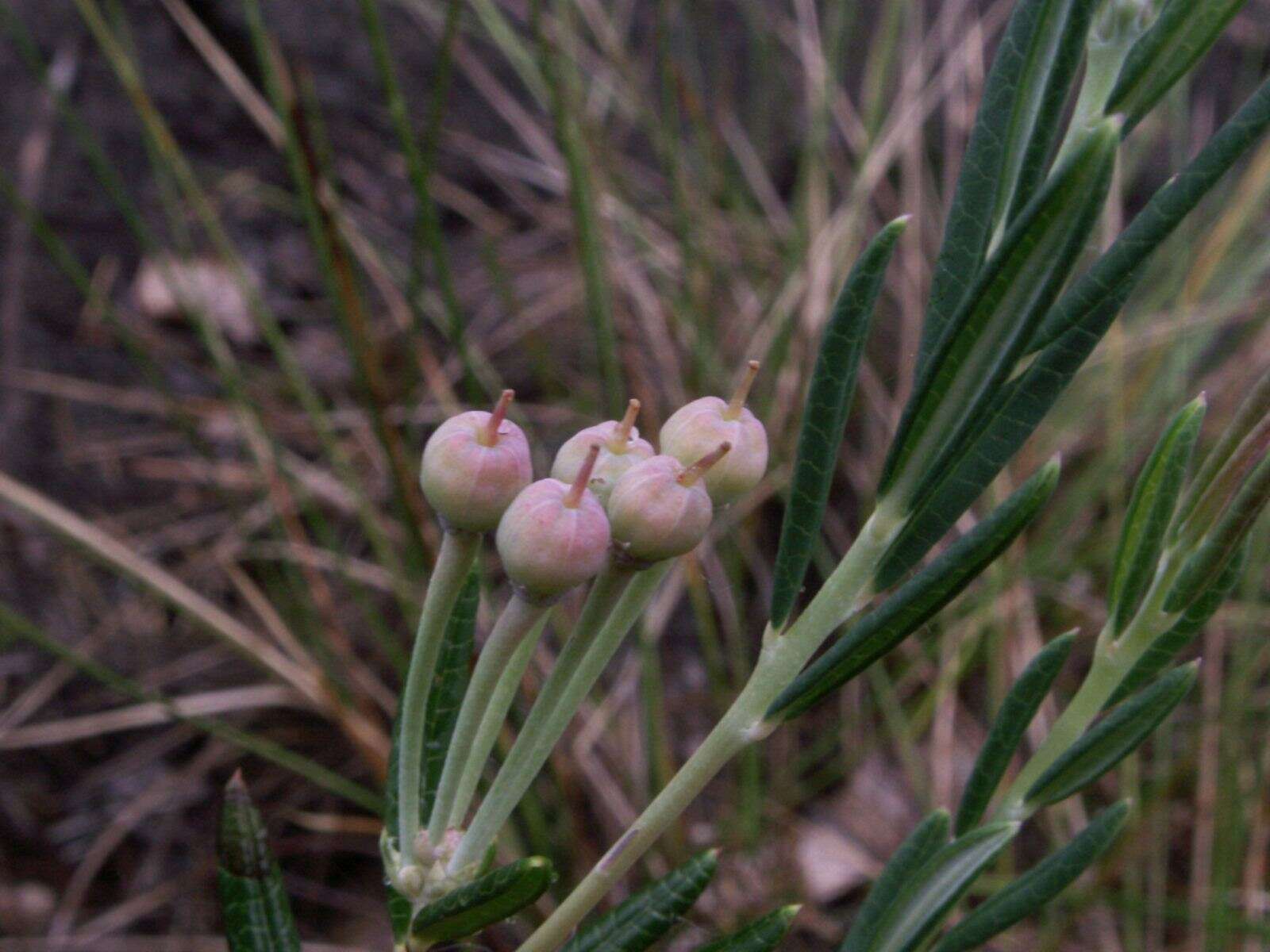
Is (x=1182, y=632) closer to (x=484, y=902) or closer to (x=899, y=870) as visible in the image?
(x=899, y=870)

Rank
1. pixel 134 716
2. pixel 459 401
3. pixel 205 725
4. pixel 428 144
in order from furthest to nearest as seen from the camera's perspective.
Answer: pixel 459 401 → pixel 134 716 → pixel 428 144 → pixel 205 725

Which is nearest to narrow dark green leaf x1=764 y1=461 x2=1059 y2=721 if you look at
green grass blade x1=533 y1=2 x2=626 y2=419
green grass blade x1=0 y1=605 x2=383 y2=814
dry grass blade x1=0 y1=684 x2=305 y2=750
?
green grass blade x1=0 y1=605 x2=383 y2=814

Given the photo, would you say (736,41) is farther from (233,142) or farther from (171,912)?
(171,912)

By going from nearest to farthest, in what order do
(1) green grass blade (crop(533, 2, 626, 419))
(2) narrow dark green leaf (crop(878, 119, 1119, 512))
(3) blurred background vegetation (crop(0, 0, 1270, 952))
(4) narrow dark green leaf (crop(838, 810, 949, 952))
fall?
(2) narrow dark green leaf (crop(878, 119, 1119, 512)) → (4) narrow dark green leaf (crop(838, 810, 949, 952)) → (1) green grass blade (crop(533, 2, 626, 419)) → (3) blurred background vegetation (crop(0, 0, 1270, 952))

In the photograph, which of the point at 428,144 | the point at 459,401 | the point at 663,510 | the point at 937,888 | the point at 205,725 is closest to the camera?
the point at 663,510

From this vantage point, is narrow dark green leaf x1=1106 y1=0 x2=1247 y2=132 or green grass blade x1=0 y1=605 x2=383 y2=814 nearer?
narrow dark green leaf x1=1106 y1=0 x2=1247 y2=132

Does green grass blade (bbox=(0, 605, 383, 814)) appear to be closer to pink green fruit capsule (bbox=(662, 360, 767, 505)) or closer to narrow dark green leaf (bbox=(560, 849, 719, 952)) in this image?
narrow dark green leaf (bbox=(560, 849, 719, 952))

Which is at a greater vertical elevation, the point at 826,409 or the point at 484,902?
the point at 826,409

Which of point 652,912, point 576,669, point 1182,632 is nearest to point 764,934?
point 652,912
